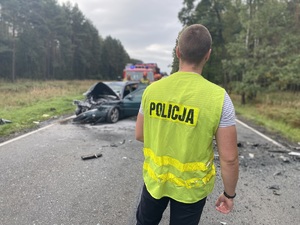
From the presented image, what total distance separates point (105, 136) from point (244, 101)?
1551 cm

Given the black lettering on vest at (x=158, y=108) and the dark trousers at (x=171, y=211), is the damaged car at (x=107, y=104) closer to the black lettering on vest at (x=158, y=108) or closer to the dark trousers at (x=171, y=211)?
the dark trousers at (x=171, y=211)

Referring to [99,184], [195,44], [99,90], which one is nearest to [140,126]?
[195,44]

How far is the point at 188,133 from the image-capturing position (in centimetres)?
178

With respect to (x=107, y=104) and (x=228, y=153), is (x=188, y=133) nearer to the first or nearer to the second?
(x=228, y=153)

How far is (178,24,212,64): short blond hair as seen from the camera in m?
1.78

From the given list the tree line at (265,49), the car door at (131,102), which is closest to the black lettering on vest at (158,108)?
the car door at (131,102)

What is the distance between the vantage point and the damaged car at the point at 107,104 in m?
9.99

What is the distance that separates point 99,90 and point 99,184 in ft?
23.4

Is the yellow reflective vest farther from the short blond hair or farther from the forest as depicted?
the forest

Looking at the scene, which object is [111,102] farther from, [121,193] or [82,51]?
[82,51]

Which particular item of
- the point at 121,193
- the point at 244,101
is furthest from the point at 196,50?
the point at 244,101

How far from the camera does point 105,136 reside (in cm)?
807

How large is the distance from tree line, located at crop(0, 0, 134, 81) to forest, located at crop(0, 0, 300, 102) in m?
0.15

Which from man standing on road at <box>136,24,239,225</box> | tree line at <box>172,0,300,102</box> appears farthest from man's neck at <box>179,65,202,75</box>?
tree line at <box>172,0,300,102</box>
